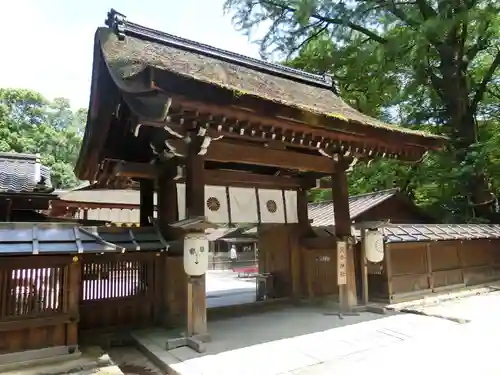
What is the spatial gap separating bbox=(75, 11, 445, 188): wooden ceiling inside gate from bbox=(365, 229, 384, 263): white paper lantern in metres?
1.66

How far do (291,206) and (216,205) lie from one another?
2197 mm

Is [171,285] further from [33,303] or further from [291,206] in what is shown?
[291,206]

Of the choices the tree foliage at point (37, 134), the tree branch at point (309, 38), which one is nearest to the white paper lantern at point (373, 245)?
the tree branch at point (309, 38)

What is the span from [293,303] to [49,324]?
5423 millimetres

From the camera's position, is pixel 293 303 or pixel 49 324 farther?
pixel 293 303

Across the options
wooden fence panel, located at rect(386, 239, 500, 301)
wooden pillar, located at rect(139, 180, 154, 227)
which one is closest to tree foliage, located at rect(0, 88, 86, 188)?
wooden pillar, located at rect(139, 180, 154, 227)

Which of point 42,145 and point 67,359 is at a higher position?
point 42,145

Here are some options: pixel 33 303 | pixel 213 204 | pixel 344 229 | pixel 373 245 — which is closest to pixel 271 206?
pixel 213 204

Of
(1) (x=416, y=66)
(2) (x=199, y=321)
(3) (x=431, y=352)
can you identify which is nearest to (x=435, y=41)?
(1) (x=416, y=66)

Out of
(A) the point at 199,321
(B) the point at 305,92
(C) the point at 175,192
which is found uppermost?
(B) the point at 305,92

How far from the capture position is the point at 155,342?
5.84 m

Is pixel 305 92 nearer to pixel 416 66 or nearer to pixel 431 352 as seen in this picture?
pixel 431 352

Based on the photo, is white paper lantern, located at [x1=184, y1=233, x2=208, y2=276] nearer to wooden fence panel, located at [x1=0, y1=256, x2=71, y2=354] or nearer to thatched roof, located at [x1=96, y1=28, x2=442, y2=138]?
wooden fence panel, located at [x1=0, y1=256, x2=71, y2=354]

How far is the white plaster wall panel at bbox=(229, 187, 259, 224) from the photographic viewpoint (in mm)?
7809
